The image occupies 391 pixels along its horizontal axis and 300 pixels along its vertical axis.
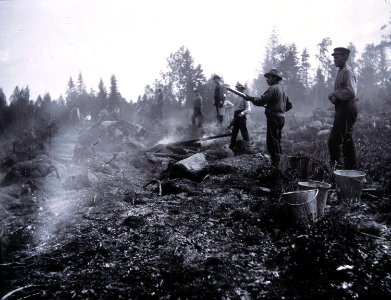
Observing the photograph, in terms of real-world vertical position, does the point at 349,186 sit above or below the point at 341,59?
below

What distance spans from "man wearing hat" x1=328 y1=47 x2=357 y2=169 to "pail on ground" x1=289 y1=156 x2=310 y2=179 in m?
0.44

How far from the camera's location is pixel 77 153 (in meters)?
10.2

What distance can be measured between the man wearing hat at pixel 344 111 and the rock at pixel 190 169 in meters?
2.50

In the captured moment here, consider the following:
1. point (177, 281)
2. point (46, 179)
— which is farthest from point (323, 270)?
point (46, 179)

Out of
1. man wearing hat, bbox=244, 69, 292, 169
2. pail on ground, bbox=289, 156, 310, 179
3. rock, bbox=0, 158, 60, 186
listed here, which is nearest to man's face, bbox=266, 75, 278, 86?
man wearing hat, bbox=244, 69, 292, 169

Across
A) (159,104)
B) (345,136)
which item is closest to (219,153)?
(345,136)

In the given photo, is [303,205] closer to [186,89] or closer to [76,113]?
[76,113]

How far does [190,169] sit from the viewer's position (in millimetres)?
5855

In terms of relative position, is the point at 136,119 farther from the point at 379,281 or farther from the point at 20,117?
the point at 379,281

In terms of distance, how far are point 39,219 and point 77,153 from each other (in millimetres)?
6359

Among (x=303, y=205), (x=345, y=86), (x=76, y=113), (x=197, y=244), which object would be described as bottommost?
(x=197, y=244)

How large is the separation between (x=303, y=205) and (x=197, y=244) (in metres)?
1.27

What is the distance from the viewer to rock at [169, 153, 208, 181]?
581 centimetres

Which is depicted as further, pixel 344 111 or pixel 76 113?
pixel 76 113
